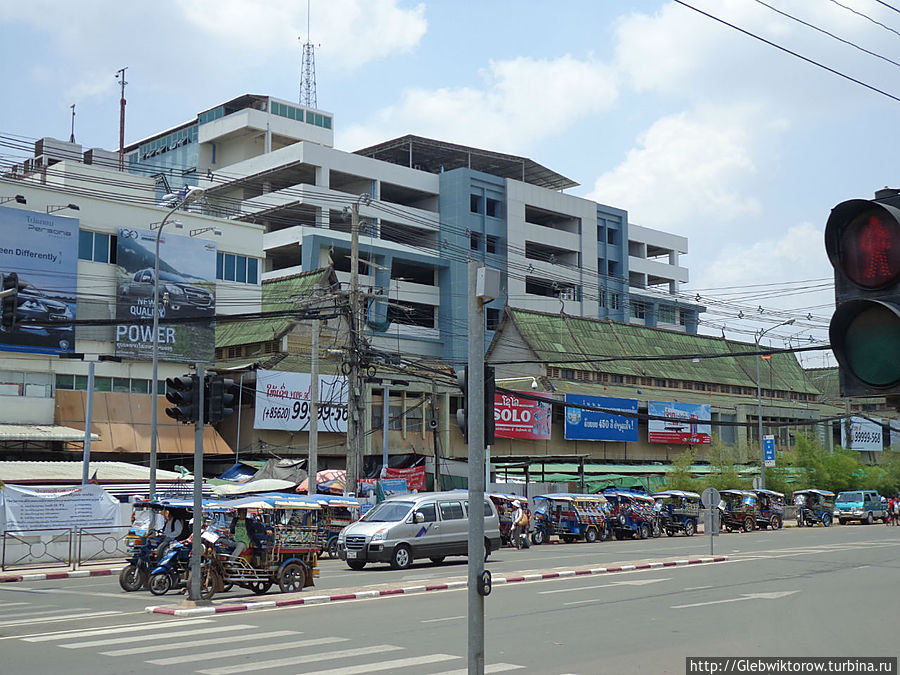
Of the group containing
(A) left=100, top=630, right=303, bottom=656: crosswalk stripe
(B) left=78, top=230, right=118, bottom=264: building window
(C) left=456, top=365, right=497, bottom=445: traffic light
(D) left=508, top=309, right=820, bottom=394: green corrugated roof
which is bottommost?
(A) left=100, top=630, right=303, bottom=656: crosswalk stripe

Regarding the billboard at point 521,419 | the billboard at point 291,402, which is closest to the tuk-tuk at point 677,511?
the billboard at point 521,419

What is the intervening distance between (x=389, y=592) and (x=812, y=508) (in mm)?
43703

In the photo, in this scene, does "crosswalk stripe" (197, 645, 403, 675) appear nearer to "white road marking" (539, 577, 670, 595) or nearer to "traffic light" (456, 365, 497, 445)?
"traffic light" (456, 365, 497, 445)

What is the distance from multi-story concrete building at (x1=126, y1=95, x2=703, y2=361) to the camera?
75.5 meters

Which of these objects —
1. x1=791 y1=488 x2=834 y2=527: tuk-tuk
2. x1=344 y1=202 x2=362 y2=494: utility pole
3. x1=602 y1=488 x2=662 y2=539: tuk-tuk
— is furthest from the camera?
x1=791 y1=488 x2=834 y2=527: tuk-tuk

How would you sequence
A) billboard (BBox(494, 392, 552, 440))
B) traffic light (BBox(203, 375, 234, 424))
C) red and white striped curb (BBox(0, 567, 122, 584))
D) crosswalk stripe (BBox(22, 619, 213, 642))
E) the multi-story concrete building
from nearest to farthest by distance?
crosswalk stripe (BBox(22, 619, 213, 642))
traffic light (BBox(203, 375, 234, 424))
red and white striped curb (BBox(0, 567, 122, 584))
billboard (BBox(494, 392, 552, 440))
the multi-story concrete building

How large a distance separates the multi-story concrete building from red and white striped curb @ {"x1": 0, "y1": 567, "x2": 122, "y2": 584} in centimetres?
4217

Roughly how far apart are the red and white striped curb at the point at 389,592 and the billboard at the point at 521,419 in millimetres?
25137

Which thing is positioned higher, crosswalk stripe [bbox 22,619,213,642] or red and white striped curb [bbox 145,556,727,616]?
crosswalk stripe [bbox 22,619,213,642]

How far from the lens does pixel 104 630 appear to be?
15.2 metres

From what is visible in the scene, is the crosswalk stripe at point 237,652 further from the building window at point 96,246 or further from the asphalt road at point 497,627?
the building window at point 96,246

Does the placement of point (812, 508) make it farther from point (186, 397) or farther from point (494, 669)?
point (494, 669)

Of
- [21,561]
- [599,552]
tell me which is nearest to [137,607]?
[21,561]

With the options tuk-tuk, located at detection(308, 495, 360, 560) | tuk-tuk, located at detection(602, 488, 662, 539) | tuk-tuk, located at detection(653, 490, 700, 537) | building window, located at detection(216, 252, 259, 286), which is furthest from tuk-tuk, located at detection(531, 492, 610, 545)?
building window, located at detection(216, 252, 259, 286)
